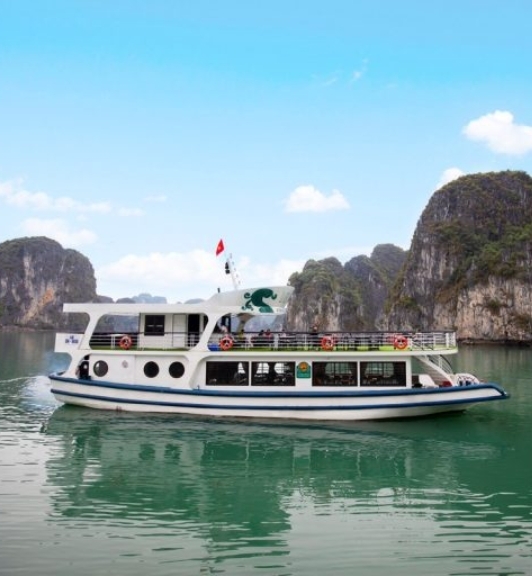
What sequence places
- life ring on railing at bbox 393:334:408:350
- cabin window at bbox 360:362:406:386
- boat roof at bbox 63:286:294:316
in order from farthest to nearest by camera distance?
boat roof at bbox 63:286:294:316 → cabin window at bbox 360:362:406:386 → life ring on railing at bbox 393:334:408:350

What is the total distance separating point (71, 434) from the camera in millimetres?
17000

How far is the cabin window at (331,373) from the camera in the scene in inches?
747

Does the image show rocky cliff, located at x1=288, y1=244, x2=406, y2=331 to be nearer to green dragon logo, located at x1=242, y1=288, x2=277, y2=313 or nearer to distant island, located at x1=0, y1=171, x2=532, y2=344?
distant island, located at x1=0, y1=171, x2=532, y2=344

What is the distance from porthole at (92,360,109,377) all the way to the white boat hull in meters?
1.66

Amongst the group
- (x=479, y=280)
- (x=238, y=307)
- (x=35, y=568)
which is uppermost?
(x=479, y=280)

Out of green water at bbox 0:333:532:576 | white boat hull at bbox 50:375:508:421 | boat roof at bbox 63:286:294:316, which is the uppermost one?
boat roof at bbox 63:286:294:316

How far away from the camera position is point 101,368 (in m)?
20.4

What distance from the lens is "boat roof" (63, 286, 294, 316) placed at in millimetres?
20188

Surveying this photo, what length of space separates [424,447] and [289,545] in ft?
25.1

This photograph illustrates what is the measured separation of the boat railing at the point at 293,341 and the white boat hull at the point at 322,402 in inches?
63.1

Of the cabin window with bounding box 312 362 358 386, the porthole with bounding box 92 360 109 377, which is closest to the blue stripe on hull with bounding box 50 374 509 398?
the cabin window with bounding box 312 362 358 386

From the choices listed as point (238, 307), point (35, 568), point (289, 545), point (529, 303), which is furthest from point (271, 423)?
point (529, 303)

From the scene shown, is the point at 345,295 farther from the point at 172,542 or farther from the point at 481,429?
the point at 172,542

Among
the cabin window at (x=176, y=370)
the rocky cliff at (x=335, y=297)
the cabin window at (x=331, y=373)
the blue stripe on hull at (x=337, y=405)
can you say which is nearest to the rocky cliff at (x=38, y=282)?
the rocky cliff at (x=335, y=297)
